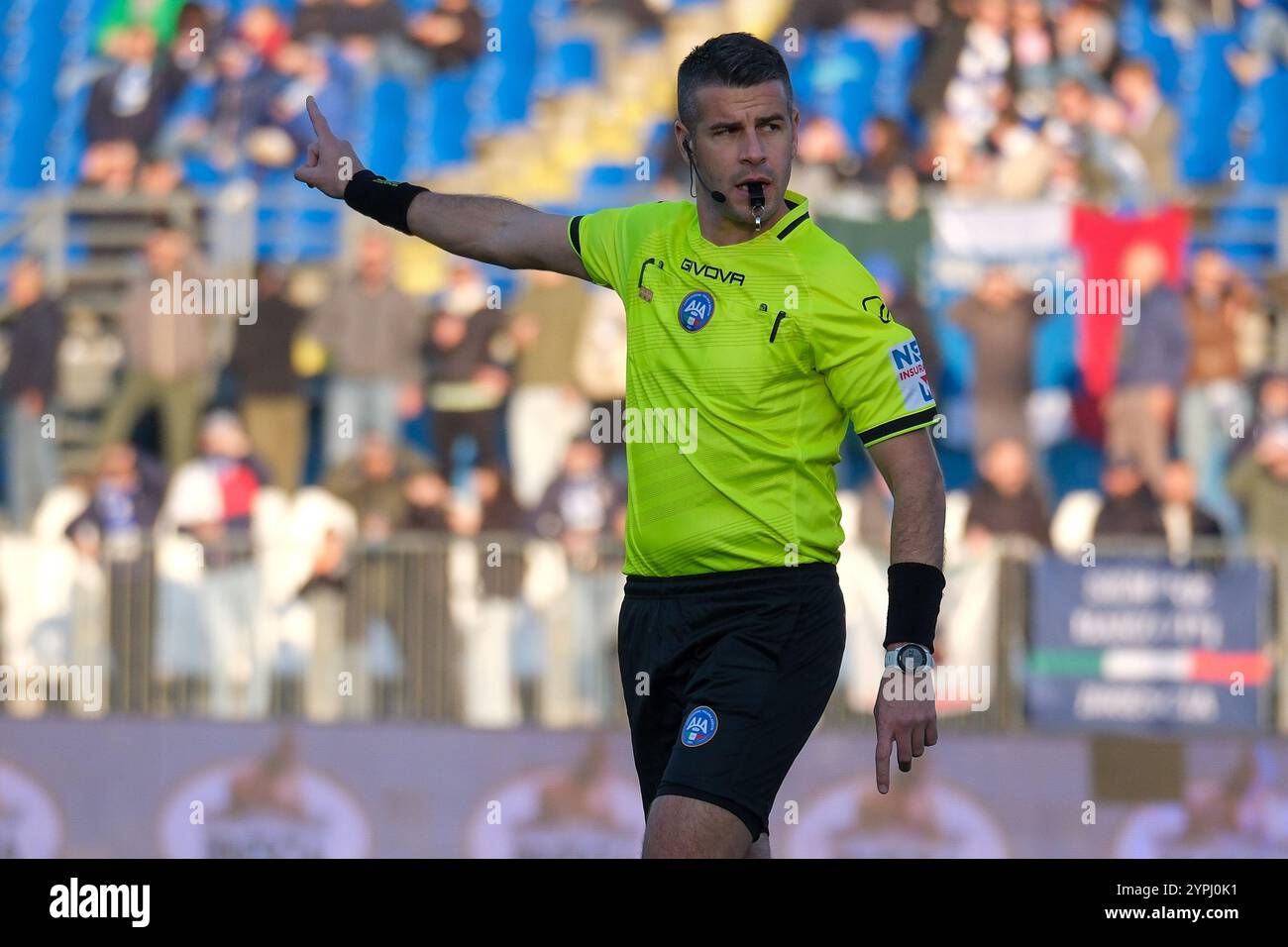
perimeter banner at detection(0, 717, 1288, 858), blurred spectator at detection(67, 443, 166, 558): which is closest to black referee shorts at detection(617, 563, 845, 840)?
perimeter banner at detection(0, 717, 1288, 858)

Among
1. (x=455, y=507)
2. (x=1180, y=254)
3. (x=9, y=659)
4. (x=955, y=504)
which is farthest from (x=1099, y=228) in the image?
(x=9, y=659)

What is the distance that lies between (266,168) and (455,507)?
11.7 feet

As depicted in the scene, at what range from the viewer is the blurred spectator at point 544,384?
12656 millimetres

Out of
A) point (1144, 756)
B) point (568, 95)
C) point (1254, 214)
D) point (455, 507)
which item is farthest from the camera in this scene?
point (568, 95)

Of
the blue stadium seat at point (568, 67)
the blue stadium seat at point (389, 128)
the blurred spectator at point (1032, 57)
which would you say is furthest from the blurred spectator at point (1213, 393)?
the blue stadium seat at point (389, 128)

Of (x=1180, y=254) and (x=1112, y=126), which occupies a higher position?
(x=1112, y=126)

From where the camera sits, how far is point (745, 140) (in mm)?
5281

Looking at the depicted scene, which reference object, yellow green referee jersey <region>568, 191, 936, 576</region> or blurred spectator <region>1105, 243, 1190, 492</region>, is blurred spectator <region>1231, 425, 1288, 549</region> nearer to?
blurred spectator <region>1105, 243, 1190, 492</region>

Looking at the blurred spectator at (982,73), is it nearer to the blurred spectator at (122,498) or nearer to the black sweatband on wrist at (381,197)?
the blurred spectator at (122,498)

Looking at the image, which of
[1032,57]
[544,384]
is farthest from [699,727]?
[1032,57]

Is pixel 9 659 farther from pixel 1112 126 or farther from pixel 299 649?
pixel 1112 126

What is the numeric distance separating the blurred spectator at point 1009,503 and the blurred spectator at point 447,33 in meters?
5.71

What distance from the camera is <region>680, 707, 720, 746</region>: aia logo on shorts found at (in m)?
5.19

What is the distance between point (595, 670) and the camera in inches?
458
